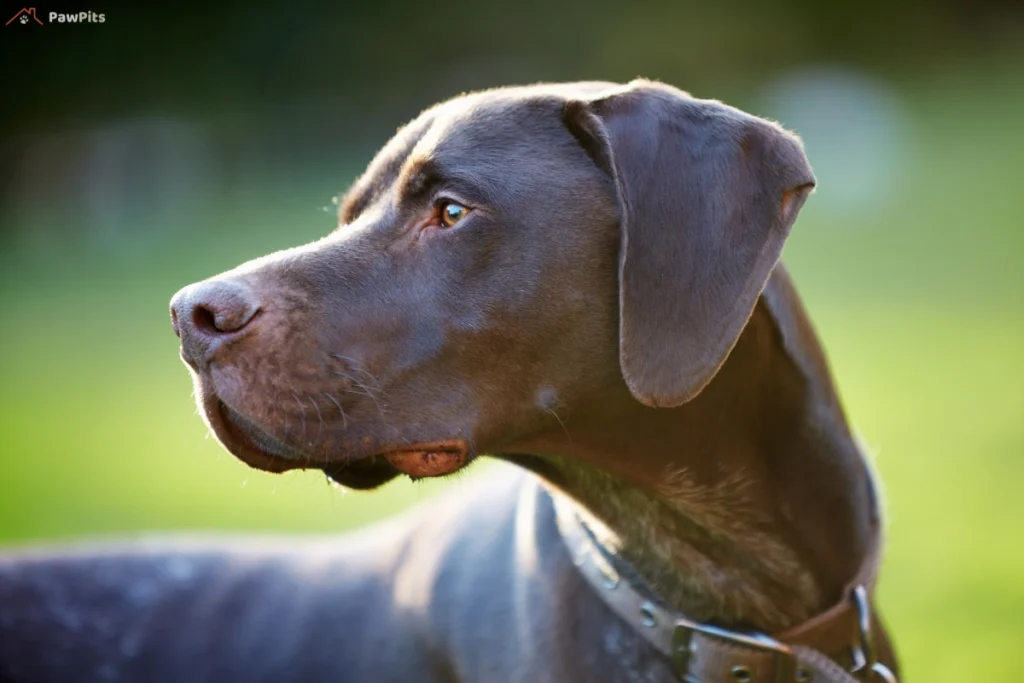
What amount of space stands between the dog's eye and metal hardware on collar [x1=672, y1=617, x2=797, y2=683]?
3.47 ft

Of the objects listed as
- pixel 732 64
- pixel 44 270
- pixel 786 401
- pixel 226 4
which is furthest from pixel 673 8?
pixel 786 401

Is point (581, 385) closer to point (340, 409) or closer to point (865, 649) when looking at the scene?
point (340, 409)

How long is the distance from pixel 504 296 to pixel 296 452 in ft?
1.81

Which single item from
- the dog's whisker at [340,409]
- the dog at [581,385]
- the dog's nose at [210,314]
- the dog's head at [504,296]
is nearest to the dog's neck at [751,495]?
the dog at [581,385]

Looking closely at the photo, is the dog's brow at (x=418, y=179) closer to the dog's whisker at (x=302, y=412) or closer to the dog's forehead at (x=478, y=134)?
the dog's forehead at (x=478, y=134)

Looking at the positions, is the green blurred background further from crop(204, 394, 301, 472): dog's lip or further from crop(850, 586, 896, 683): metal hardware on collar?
crop(850, 586, 896, 683): metal hardware on collar

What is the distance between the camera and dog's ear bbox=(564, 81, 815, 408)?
257cm

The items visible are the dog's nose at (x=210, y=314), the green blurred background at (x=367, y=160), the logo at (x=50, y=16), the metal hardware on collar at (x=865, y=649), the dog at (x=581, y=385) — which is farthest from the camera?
the logo at (x=50, y=16)

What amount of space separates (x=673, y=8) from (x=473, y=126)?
19384 mm

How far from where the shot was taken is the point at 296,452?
8.36 feet

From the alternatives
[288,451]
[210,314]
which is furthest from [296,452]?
[210,314]

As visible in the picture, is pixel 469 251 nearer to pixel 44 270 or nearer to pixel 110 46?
pixel 44 270

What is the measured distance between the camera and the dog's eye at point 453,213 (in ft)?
8.71

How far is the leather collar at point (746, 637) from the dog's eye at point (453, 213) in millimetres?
757
